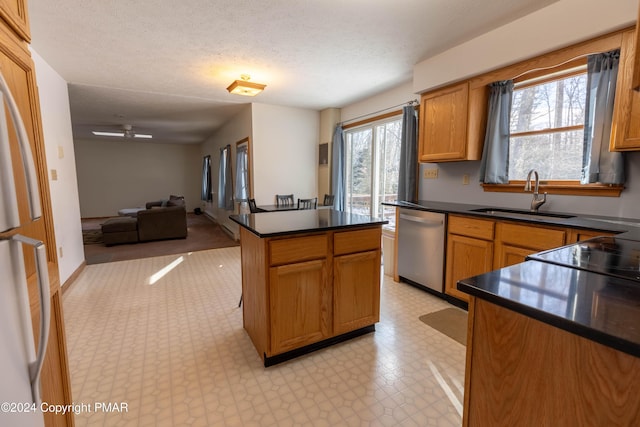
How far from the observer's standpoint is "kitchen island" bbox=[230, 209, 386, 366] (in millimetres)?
1867

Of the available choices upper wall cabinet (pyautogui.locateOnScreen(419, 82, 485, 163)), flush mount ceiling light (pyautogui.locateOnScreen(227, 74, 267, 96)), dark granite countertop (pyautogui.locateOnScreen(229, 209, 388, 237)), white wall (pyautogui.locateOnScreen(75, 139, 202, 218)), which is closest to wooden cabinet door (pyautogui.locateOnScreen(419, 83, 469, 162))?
upper wall cabinet (pyautogui.locateOnScreen(419, 82, 485, 163))

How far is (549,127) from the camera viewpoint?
2.61 m

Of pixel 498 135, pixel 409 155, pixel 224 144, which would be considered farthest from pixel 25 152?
pixel 224 144

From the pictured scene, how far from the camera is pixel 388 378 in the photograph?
71.9 inches

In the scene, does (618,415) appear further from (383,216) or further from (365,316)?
(383,216)

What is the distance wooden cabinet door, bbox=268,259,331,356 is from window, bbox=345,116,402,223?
97.0 inches

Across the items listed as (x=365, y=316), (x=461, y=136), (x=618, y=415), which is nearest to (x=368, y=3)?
(x=461, y=136)

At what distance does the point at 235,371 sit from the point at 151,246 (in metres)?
4.25

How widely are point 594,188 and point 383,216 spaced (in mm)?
2467

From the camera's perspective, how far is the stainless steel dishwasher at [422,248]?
2936 millimetres

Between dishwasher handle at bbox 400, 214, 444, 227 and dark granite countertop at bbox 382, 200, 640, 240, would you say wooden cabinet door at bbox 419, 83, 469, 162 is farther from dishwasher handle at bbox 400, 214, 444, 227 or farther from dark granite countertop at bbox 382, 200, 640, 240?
dishwasher handle at bbox 400, 214, 444, 227

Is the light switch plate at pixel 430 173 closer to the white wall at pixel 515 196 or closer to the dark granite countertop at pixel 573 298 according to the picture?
the white wall at pixel 515 196

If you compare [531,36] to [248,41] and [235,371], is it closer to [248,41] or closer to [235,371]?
[248,41]

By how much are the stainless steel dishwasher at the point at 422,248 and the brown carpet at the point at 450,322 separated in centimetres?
30
